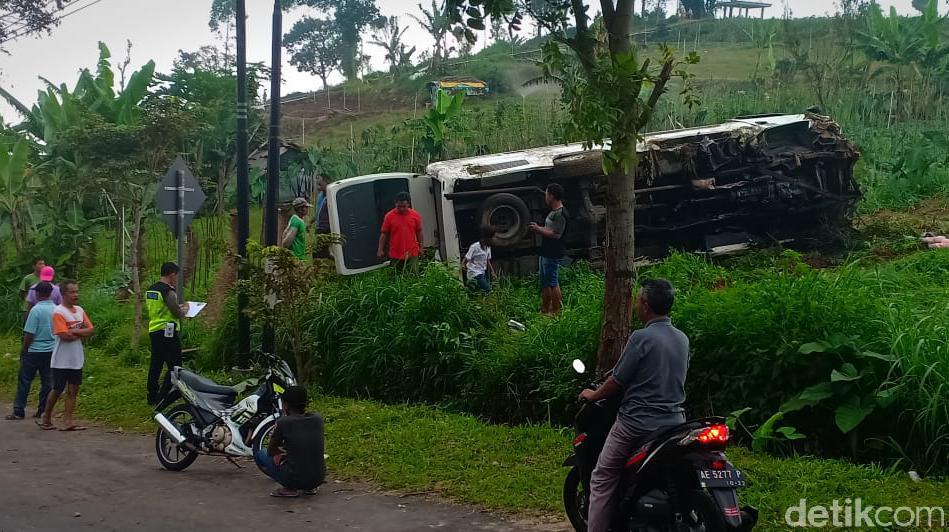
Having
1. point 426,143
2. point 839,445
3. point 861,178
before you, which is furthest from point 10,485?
point 861,178

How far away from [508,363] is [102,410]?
5.73 m

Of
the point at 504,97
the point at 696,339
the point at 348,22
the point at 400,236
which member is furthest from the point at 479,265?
the point at 348,22

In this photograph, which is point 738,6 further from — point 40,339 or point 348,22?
point 40,339

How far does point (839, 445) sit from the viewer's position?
763 cm

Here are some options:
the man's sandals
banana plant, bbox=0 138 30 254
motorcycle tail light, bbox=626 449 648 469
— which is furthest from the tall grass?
banana plant, bbox=0 138 30 254

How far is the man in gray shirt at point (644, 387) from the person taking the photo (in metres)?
5.42

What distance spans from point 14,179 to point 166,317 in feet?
34.8

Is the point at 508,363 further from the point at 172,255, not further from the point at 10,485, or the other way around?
the point at 172,255

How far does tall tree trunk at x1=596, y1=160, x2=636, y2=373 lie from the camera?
24.9 feet

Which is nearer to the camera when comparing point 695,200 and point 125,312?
point 695,200

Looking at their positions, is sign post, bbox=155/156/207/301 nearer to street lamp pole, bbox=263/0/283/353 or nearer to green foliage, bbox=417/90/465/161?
street lamp pole, bbox=263/0/283/353

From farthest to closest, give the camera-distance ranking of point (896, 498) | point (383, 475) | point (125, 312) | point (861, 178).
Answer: point (861, 178)
point (125, 312)
point (383, 475)
point (896, 498)

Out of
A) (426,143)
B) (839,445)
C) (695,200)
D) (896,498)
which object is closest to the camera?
(896,498)

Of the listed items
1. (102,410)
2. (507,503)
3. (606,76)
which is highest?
(606,76)
